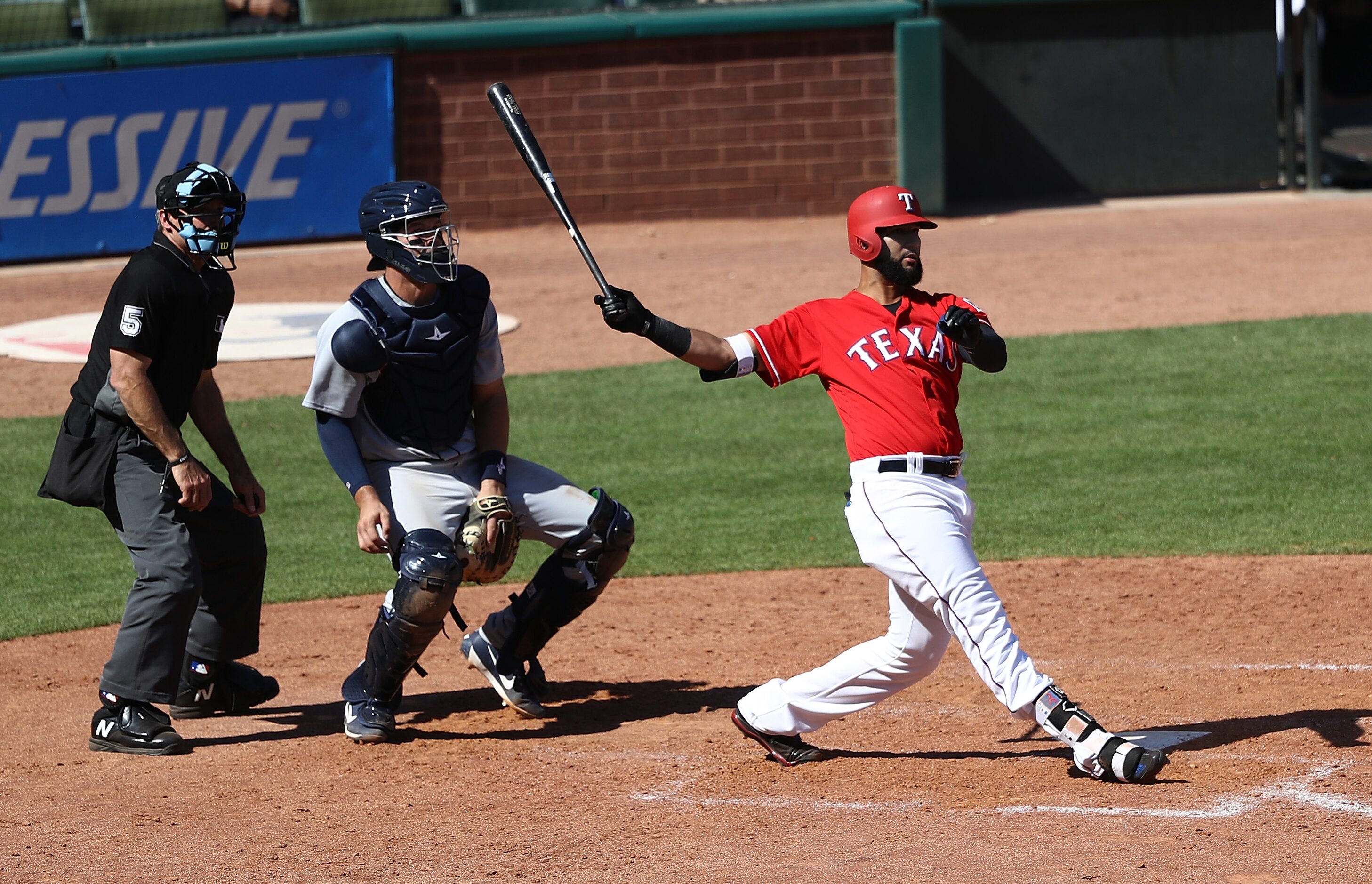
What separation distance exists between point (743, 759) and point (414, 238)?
6.13ft

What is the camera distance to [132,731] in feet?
16.5

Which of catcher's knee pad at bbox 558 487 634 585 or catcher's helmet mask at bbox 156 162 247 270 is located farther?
catcher's knee pad at bbox 558 487 634 585

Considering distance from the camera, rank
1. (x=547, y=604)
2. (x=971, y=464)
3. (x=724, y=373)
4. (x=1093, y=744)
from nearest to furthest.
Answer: (x=1093, y=744), (x=724, y=373), (x=547, y=604), (x=971, y=464)

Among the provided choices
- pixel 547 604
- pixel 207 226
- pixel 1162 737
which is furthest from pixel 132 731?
pixel 1162 737

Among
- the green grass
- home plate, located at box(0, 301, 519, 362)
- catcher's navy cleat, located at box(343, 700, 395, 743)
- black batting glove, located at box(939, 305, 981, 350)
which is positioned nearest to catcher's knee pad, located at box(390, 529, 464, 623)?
catcher's navy cleat, located at box(343, 700, 395, 743)

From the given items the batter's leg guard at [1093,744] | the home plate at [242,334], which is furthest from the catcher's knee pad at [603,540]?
the home plate at [242,334]

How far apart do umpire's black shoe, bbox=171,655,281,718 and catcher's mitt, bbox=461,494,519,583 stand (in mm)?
1001

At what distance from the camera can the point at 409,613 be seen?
15.9 feet

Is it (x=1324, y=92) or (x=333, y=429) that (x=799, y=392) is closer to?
(x=333, y=429)

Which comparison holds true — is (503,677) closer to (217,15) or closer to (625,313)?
(625,313)

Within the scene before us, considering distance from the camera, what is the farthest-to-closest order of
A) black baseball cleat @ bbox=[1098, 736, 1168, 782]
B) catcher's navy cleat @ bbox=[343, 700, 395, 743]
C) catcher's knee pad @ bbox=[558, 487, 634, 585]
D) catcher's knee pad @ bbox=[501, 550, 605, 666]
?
catcher's knee pad @ bbox=[501, 550, 605, 666]
catcher's knee pad @ bbox=[558, 487, 634, 585]
catcher's navy cleat @ bbox=[343, 700, 395, 743]
black baseball cleat @ bbox=[1098, 736, 1168, 782]

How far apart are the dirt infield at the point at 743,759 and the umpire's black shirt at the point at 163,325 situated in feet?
3.78

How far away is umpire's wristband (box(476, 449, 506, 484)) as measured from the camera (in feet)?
16.6

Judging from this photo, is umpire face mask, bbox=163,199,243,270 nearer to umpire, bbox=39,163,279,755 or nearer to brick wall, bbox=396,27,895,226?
umpire, bbox=39,163,279,755
